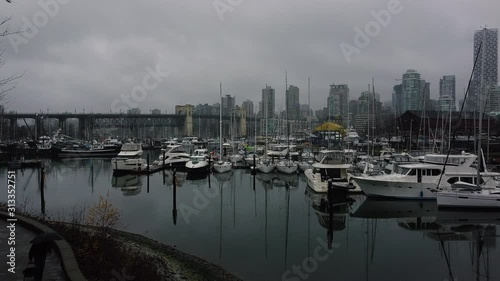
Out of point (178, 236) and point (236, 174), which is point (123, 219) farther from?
point (236, 174)

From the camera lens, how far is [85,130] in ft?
479

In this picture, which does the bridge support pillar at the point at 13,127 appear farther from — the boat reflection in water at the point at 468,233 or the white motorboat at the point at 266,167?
the boat reflection in water at the point at 468,233

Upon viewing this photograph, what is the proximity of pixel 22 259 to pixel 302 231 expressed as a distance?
1495 centimetres

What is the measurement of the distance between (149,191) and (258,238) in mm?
18608

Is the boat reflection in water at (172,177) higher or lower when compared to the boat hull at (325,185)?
lower

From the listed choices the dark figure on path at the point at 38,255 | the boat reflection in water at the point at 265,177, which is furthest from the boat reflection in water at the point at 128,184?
the dark figure on path at the point at 38,255

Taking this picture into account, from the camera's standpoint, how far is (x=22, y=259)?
1000cm

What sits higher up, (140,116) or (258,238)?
(140,116)

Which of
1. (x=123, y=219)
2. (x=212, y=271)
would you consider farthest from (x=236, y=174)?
(x=212, y=271)

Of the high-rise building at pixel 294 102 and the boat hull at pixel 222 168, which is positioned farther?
the high-rise building at pixel 294 102

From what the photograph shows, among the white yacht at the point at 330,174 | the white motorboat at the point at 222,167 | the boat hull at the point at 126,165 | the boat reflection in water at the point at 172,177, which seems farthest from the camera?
the boat hull at the point at 126,165

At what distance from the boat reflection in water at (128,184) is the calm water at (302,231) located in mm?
387

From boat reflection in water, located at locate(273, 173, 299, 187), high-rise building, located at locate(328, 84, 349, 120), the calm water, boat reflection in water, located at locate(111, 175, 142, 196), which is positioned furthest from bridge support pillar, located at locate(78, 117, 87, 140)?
boat reflection in water, located at locate(273, 173, 299, 187)

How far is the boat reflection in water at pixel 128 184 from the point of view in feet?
118
